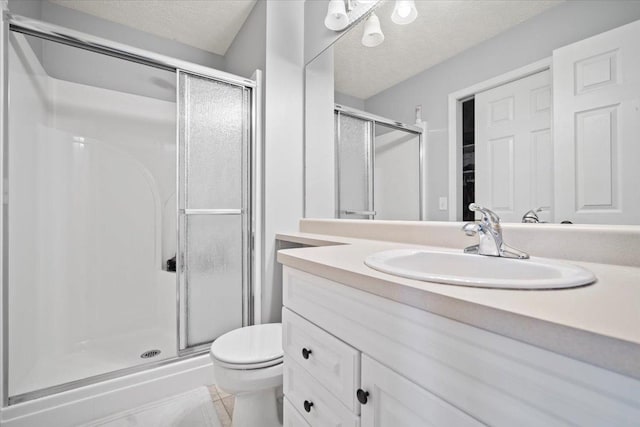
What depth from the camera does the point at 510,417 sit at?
0.38 metres

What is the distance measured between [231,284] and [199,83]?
1.17 meters

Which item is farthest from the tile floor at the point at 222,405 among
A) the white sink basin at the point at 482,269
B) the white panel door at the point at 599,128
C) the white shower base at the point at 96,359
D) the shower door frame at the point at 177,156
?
the white panel door at the point at 599,128

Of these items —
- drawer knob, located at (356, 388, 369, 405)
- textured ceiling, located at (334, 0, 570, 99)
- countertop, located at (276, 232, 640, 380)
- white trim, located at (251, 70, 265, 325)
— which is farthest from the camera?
white trim, located at (251, 70, 265, 325)

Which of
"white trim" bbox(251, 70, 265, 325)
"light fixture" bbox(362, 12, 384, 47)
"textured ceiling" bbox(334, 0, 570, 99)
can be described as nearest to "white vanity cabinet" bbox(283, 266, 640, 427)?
"white trim" bbox(251, 70, 265, 325)

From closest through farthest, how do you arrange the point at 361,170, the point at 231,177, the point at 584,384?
the point at 584,384 < the point at 361,170 < the point at 231,177

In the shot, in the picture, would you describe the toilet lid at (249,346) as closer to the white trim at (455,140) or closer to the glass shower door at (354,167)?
the glass shower door at (354,167)

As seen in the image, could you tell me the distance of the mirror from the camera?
0.74 m

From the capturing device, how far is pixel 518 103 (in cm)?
93

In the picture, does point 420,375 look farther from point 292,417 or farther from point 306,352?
point 292,417

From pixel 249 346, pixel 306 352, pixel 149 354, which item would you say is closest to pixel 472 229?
pixel 306 352

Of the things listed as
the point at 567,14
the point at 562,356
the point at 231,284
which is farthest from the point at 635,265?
the point at 231,284

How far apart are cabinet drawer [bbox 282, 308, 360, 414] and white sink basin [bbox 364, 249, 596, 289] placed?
0.69 ft

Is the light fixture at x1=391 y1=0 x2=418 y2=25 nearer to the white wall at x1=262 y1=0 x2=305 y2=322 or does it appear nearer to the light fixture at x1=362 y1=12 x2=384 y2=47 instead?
the light fixture at x1=362 y1=12 x2=384 y2=47

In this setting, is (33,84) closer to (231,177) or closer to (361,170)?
(231,177)
